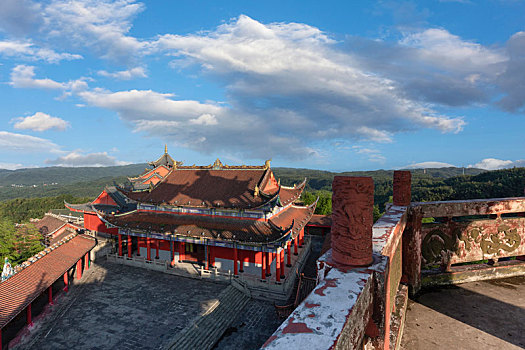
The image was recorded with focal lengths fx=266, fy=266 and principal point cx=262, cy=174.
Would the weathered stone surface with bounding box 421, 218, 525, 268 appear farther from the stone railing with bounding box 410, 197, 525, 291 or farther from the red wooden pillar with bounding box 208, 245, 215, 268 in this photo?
the red wooden pillar with bounding box 208, 245, 215, 268

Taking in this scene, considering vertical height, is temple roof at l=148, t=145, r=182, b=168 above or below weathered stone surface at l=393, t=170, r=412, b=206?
above

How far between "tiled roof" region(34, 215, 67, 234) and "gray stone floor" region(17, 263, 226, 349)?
16629mm

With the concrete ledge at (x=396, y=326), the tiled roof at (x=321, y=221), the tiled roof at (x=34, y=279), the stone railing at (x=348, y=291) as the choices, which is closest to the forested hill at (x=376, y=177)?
the tiled roof at (x=321, y=221)

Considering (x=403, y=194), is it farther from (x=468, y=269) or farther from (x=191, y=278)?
(x=191, y=278)

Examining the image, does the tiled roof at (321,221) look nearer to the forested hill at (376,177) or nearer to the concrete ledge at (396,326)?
the concrete ledge at (396,326)

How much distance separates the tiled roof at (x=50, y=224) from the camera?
1199 inches

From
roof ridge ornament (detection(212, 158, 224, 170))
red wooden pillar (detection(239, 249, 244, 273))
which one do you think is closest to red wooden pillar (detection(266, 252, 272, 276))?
red wooden pillar (detection(239, 249, 244, 273))

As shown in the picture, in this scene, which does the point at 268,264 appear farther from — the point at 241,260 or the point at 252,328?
the point at 252,328

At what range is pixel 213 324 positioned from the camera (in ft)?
42.4

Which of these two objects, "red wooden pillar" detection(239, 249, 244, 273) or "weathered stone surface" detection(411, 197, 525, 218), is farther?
"red wooden pillar" detection(239, 249, 244, 273)

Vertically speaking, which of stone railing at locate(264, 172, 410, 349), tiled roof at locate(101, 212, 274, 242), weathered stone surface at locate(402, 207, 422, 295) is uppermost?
stone railing at locate(264, 172, 410, 349)

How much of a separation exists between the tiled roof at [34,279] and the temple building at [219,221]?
3.57m

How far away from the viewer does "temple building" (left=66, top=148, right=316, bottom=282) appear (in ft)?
55.1

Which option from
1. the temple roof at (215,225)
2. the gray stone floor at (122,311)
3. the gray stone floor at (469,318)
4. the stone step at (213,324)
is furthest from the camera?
the temple roof at (215,225)
